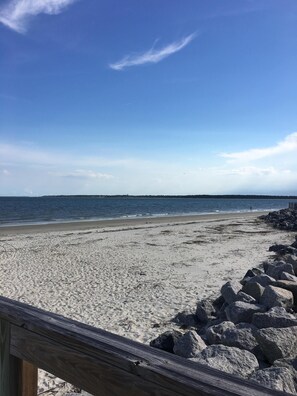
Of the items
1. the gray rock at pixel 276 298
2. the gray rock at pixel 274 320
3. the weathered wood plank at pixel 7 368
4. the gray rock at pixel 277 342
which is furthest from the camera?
the gray rock at pixel 276 298

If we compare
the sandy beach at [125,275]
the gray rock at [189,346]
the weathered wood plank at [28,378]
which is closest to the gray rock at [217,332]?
the gray rock at [189,346]

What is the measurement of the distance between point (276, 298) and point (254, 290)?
0.85m

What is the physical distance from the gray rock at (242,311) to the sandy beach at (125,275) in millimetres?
1244

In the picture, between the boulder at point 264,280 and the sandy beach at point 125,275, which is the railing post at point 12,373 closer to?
the sandy beach at point 125,275

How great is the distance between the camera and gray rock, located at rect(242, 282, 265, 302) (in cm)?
617

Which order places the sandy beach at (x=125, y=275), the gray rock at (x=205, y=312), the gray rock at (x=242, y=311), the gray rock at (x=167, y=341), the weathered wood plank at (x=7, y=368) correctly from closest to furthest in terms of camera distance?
the weathered wood plank at (x=7, y=368)
the gray rock at (x=167, y=341)
the gray rock at (x=242, y=311)
the gray rock at (x=205, y=312)
the sandy beach at (x=125, y=275)

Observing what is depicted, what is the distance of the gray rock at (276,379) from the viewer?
3024mm

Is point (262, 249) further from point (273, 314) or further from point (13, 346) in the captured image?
point (13, 346)

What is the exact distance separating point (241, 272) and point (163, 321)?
4861 mm

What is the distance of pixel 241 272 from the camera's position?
10.7 m

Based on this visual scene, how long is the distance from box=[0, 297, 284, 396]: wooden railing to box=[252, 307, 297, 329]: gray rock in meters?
3.50

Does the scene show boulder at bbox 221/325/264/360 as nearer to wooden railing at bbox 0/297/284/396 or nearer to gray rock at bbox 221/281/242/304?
gray rock at bbox 221/281/242/304

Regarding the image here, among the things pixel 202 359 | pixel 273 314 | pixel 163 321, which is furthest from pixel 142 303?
pixel 202 359

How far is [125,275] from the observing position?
10.6 meters
